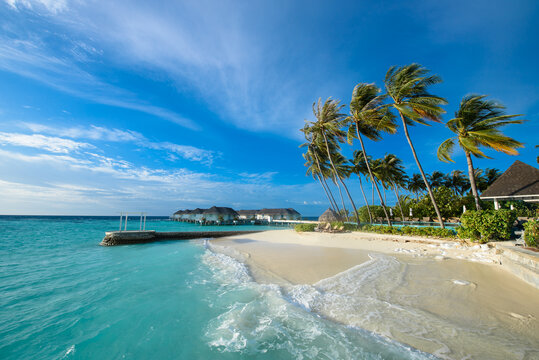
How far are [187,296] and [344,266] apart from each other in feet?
16.5

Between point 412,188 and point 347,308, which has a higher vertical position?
point 412,188

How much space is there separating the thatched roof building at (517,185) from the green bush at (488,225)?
5.34 m

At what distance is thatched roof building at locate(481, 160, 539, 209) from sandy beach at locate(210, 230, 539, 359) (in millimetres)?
7040

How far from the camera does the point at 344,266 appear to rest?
22.9 feet

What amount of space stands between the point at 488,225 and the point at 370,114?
32.9 ft

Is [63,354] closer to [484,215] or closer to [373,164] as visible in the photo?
[484,215]

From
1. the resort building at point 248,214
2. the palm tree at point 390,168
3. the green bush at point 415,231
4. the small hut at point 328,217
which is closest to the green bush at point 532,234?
the green bush at point 415,231

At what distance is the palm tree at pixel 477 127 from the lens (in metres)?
10.9

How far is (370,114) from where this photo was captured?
15.5 metres

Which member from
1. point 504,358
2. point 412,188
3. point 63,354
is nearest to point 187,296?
point 63,354

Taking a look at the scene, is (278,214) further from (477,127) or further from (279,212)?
(477,127)

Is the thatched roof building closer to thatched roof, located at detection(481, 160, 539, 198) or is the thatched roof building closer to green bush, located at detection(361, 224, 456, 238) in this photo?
thatched roof, located at detection(481, 160, 539, 198)

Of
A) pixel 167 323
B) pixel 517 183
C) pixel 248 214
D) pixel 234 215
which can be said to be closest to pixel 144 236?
pixel 167 323

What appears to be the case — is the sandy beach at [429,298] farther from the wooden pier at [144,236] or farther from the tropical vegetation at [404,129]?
the wooden pier at [144,236]
